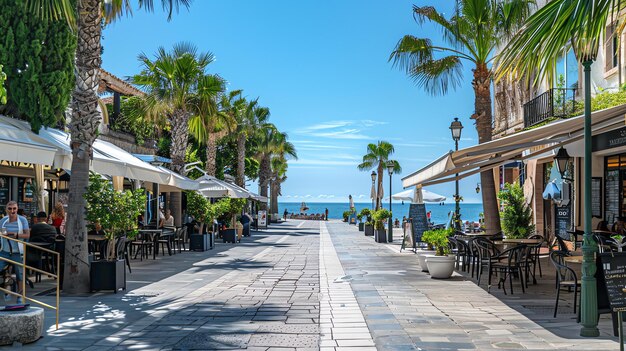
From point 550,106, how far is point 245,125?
29740mm

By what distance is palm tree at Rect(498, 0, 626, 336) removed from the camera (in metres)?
5.79

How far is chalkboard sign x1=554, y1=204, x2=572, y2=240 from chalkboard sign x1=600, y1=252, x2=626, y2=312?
1577 centimetres

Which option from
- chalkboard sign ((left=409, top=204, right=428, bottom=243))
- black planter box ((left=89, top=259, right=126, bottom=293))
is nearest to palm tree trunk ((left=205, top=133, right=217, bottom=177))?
chalkboard sign ((left=409, top=204, right=428, bottom=243))

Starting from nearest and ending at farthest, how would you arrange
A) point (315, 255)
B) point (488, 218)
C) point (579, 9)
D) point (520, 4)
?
point (579, 9) → point (520, 4) → point (488, 218) → point (315, 255)

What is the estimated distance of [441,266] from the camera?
13.7 meters

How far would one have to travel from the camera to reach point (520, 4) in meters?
14.6

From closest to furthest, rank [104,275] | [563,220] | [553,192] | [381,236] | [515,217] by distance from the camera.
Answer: [104,275] → [553,192] → [515,217] → [563,220] → [381,236]

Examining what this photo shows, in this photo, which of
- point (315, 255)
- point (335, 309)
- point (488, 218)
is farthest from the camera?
point (315, 255)

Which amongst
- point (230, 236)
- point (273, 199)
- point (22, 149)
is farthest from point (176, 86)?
point (273, 199)

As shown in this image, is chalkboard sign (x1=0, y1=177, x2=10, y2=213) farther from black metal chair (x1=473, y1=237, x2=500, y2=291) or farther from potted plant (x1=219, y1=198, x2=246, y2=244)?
black metal chair (x1=473, y1=237, x2=500, y2=291)

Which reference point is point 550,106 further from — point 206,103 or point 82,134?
point 82,134

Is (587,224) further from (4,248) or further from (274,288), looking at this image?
(4,248)

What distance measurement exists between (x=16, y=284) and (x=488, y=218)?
1147cm

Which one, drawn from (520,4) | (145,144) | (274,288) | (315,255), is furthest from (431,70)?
(145,144)
